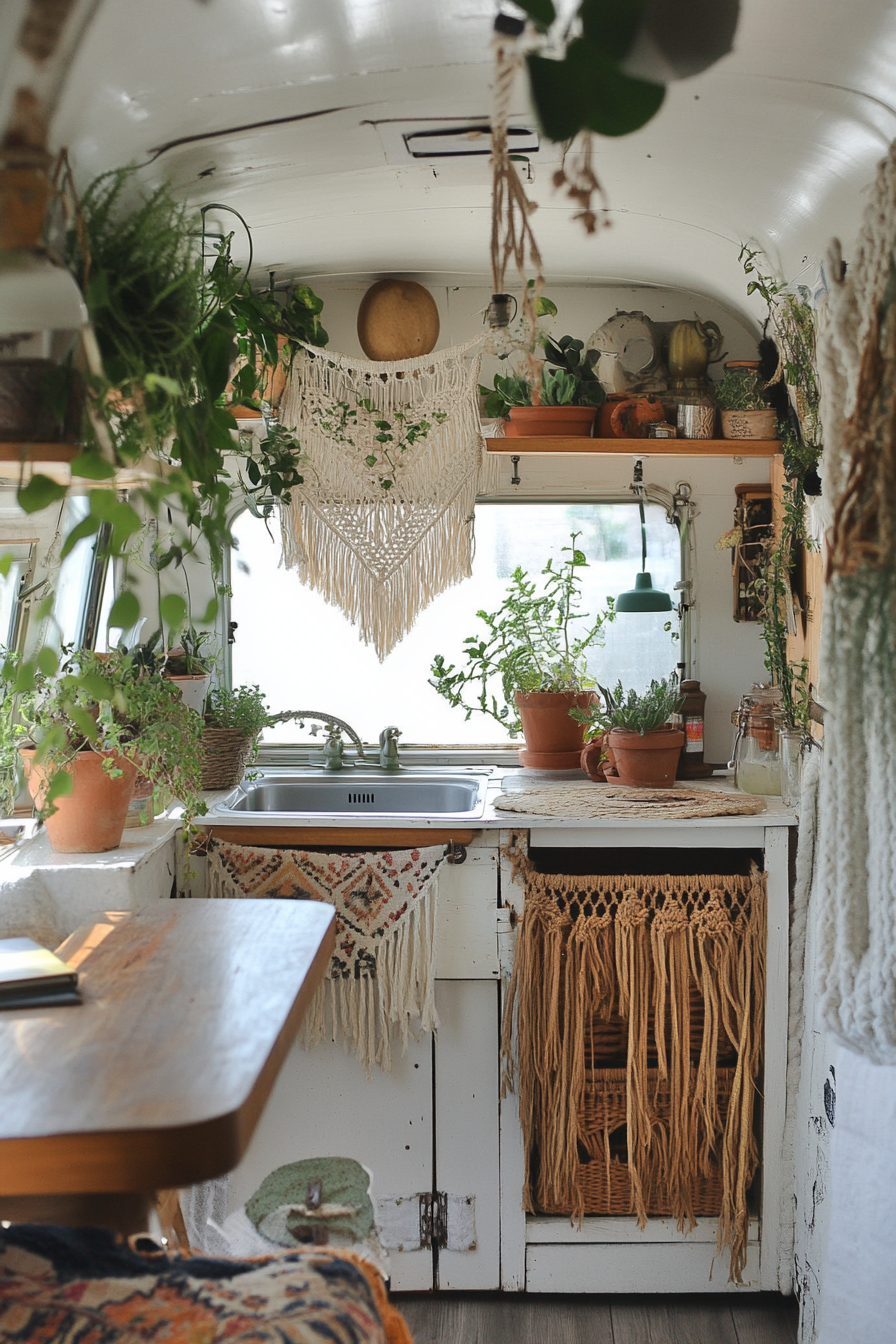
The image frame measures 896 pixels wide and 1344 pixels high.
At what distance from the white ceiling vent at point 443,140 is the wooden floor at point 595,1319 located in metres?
2.28

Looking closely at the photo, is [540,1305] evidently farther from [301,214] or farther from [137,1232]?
[301,214]

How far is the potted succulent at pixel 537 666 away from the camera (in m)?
2.89

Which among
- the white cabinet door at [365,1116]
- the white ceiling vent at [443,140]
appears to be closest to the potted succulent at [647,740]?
the white cabinet door at [365,1116]

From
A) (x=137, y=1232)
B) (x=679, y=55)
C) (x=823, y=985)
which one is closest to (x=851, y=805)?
(x=823, y=985)

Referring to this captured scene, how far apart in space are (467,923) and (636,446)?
1.22 m

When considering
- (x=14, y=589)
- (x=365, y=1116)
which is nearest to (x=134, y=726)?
(x=14, y=589)

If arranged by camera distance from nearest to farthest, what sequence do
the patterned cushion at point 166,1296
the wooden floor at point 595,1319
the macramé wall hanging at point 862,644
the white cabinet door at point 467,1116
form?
1. the macramé wall hanging at point 862,644
2. the patterned cushion at point 166,1296
3. the wooden floor at point 595,1319
4. the white cabinet door at point 467,1116

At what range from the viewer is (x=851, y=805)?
1.04 metres

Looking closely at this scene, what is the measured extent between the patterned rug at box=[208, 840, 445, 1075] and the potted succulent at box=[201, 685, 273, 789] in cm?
43

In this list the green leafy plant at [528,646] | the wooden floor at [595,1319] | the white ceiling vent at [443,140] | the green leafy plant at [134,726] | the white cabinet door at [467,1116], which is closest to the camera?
the white ceiling vent at [443,140]

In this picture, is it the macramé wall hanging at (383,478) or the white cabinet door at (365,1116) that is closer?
the white cabinet door at (365,1116)

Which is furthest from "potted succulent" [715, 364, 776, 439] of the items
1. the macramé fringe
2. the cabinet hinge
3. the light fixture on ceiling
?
the cabinet hinge

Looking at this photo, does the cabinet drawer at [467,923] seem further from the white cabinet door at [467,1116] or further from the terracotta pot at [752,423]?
the terracotta pot at [752,423]

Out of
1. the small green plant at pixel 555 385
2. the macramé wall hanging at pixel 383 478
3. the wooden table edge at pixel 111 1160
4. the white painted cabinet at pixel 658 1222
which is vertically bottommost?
A: the white painted cabinet at pixel 658 1222
